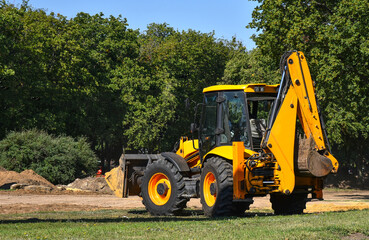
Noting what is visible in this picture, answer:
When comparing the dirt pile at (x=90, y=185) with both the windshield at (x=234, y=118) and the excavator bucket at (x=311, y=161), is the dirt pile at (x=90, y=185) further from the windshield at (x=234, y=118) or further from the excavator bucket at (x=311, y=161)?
the excavator bucket at (x=311, y=161)

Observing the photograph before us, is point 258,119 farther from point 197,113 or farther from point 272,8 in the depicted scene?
point 272,8

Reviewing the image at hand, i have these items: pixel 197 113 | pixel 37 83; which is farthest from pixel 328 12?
pixel 37 83

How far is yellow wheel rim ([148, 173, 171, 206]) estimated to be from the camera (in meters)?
17.2

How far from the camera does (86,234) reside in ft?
32.7

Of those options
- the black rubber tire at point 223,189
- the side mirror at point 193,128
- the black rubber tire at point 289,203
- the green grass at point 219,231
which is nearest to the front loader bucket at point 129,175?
the side mirror at point 193,128

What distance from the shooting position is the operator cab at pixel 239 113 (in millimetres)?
15828

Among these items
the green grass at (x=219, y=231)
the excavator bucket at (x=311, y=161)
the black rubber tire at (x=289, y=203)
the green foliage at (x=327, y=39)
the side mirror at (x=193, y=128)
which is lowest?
the green grass at (x=219, y=231)

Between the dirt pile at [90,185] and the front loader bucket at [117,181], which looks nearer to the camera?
the front loader bucket at [117,181]

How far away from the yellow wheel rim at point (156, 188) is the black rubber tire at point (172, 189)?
0.31ft

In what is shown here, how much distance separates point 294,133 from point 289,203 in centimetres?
263

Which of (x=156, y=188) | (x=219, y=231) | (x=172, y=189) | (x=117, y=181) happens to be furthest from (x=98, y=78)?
(x=219, y=231)

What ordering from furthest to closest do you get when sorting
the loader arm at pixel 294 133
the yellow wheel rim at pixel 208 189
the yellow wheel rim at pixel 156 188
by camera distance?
the yellow wheel rim at pixel 156 188 < the yellow wheel rim at pixel 208 189 < the loader arm at pixel 294 133

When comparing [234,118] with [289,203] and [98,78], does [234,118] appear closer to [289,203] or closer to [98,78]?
[289,203]

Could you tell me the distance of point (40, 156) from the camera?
3631 cm
